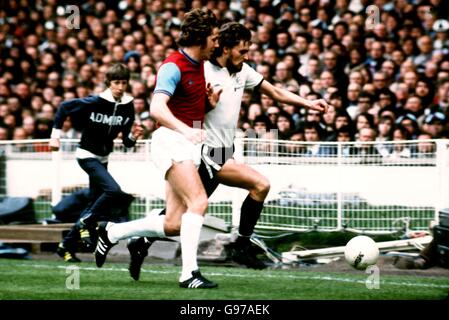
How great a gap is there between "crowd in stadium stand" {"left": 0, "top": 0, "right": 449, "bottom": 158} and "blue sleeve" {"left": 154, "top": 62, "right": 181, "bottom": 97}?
4.42m

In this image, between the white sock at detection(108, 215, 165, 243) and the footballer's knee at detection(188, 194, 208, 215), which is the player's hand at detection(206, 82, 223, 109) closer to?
the footballer's knee at detection(188, 194, 208, 215)

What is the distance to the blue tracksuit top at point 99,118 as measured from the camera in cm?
1045

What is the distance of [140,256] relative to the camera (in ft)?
27.1

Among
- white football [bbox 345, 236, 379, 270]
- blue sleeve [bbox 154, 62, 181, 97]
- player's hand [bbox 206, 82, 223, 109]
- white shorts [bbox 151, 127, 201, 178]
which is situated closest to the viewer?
blue sleeve [bbox 154, 62, 181, 97]

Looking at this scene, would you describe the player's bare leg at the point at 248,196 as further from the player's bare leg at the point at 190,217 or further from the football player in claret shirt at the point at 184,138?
the player's bare leg at the point at 190,217

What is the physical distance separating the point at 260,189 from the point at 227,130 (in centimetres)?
54

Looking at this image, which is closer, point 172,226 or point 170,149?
point 170,149

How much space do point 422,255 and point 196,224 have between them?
2.91 m

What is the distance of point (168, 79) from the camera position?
7.44 meters

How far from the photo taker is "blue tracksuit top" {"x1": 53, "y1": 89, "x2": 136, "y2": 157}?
10445 mm

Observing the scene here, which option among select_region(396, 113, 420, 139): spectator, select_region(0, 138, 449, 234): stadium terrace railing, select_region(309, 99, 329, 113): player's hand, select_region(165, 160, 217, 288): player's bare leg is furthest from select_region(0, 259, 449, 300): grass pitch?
select_region(396, 113, 420, 139): spectator
